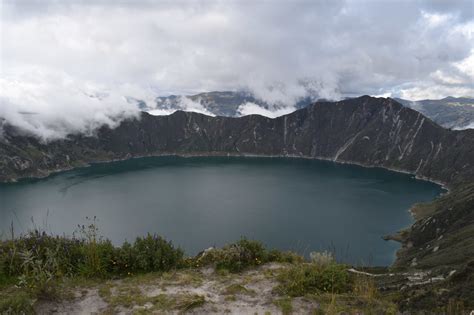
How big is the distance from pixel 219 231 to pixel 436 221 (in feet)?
241

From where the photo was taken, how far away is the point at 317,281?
447 inches

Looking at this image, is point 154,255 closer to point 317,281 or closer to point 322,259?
point 317,281

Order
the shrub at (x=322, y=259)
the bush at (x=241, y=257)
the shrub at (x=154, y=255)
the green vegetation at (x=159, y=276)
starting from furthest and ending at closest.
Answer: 1. the bush at (x=241, y=257)
2. the shrub at (x=154, y=255)
3. the shrub at (x=322, y=259)
4. the green vegetation at (x=159, y=276)

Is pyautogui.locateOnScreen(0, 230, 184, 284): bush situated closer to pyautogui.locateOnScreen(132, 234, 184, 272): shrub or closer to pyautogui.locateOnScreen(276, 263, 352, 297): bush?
pyautogui.locateOnScreen(132, 234, 184, 272): shrub

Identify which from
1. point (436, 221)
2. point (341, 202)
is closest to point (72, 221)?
point (341, 202)

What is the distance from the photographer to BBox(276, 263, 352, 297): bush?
11.0 meters

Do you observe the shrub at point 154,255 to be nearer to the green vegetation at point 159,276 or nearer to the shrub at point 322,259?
the green vegetation at point 159,276

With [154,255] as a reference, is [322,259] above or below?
above

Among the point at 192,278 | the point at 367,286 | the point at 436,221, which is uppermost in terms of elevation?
the point at 367,286

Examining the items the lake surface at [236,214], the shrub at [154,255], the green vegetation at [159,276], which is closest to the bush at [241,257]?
the green vegetation at [159,276]

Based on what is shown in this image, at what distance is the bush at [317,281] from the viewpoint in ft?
36.2

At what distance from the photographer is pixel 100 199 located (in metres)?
169

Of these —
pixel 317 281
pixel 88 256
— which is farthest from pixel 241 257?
pixel 88 256

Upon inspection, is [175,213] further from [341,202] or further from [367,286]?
[367,286]
